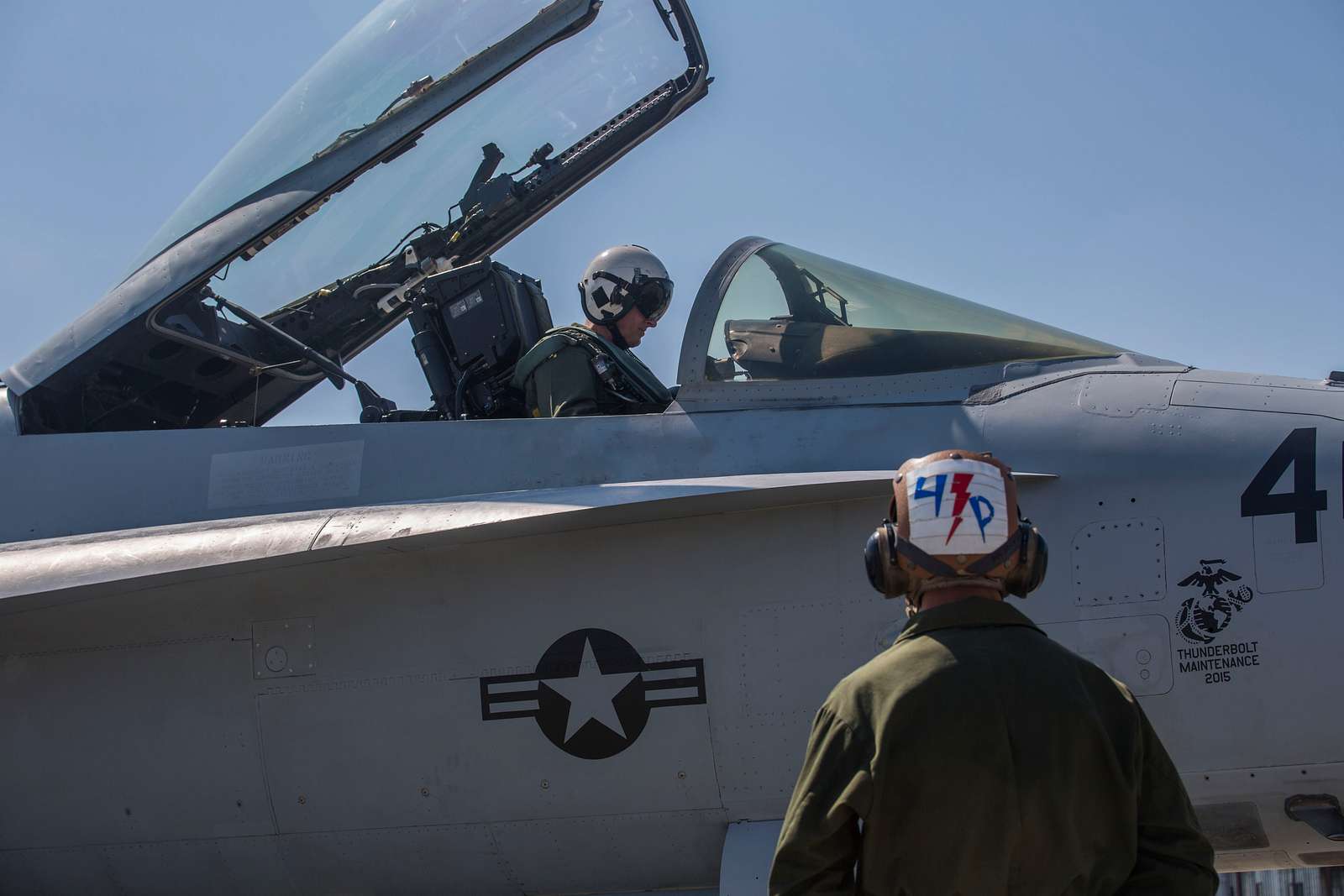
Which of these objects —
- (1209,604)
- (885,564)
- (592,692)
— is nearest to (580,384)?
(592,692)

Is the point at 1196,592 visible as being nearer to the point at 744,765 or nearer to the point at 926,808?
the point at 744,765

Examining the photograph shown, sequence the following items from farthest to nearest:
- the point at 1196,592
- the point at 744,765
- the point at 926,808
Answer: the point at 744,765
the point at 1196,592
the point at 926,808

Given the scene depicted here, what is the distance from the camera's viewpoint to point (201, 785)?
4660mm

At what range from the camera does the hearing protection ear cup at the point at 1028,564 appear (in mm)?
2266

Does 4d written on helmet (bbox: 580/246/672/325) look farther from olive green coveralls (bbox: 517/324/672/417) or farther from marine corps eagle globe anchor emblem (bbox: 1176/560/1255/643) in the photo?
marine corps eagle globe anchor emblem (bbox: 1176/560/1255/643)

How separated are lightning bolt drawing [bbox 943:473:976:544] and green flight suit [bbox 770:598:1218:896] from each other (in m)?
0.16

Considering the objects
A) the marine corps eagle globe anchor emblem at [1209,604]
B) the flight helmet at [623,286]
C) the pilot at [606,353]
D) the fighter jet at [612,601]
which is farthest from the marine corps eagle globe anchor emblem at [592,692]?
the flight helmet at [623,286]

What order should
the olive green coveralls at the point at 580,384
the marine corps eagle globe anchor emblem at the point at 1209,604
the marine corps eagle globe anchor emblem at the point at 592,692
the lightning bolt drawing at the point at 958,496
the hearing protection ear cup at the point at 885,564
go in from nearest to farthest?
1. the lightning bolt drawing at the point at 958,496
2. the hearing protection ear cup at the point at 885,564
3. the marine corps eagle globe anchor emblem at the point at 1209,604
4. the marine corps eagle globe anchor emblem at the point at 592,692
5. the olive green coveralls at the point at 580,384

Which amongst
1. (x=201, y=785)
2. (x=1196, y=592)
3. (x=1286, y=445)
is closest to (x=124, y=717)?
(x=201, y=785)

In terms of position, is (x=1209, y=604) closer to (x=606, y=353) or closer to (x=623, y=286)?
(x=606, y=353)

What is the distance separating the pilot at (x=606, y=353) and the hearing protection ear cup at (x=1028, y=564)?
2.98 metres

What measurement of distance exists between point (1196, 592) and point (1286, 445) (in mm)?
587

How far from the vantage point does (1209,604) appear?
386 centimetres

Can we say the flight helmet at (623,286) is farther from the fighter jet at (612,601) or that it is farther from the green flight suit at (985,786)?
the green flight suit at (985,786)
